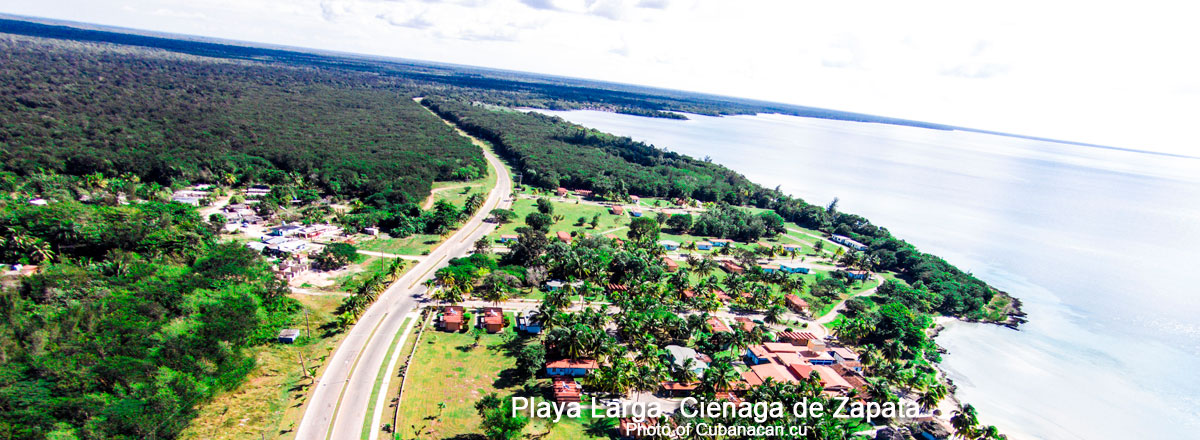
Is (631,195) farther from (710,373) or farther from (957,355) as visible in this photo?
(710,373)

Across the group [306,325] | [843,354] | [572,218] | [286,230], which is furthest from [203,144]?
[843,354]

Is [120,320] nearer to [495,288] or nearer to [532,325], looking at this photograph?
[495,288]

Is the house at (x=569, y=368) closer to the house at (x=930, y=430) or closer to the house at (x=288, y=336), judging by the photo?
the house at (x=288, y=336)

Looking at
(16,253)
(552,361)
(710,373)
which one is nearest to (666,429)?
(710,373)

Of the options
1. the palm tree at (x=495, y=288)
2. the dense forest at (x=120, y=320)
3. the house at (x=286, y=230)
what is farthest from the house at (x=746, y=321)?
the house at (x=286, y=230)

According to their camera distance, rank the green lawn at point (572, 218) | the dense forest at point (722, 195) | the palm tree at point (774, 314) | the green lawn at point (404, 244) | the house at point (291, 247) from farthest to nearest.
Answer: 1. the green lawn at point (572, 218)
2. the dense forest at point (722, 195)
3. the green lawn at point (404, 244)
4. the house at point (291, 247)
5. the palm tree at point (774, 314)
